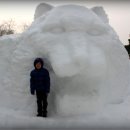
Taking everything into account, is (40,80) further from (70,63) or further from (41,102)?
(70,63)

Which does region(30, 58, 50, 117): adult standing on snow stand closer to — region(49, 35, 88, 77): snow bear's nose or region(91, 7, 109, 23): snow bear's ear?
region(49, 35, 88, 77): snow bear's nose

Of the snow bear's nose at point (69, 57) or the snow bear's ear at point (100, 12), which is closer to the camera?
the snow bear's nose at point (69, 57)

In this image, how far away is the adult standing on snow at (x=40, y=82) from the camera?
17.4 ft

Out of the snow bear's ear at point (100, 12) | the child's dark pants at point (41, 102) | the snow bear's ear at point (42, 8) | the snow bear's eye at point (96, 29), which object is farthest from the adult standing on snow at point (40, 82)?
the snow bear's ear at point (100, 12)

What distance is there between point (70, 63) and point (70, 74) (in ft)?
0.46

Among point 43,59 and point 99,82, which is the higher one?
point 43,59

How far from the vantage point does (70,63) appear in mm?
4836

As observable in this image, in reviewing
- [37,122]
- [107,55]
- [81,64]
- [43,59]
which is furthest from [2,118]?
[107,55]

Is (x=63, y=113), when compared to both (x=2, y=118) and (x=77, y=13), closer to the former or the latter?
(x=2, y=118)

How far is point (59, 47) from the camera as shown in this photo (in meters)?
5.23

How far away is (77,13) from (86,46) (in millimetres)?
658

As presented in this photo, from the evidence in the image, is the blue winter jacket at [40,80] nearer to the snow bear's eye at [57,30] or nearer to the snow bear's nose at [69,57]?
the snow bear's nose at [69,57]

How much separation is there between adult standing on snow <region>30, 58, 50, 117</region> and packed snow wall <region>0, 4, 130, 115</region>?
0.14 metres

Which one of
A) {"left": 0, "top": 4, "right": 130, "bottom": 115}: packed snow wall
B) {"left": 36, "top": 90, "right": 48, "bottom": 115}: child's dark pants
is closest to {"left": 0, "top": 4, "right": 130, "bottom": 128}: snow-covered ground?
{"left": 0, "top": 4, "right": 130, "bottom": 115}: packed snow wall
